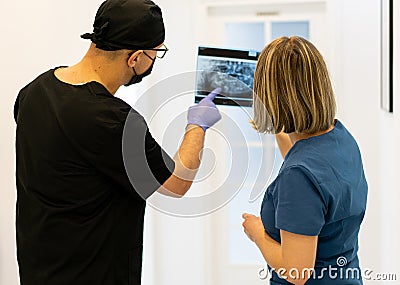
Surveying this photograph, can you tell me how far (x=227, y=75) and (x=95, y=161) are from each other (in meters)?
0.58

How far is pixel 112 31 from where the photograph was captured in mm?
1475

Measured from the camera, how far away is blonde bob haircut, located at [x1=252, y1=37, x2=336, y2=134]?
134 cm

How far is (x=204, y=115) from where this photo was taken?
162 centimetres

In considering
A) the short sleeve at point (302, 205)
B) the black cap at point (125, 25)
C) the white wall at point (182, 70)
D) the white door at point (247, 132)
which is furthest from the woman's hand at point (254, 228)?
the white door at point (247, 132)

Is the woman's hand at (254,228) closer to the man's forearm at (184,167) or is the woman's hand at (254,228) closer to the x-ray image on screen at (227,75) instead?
the man's forearm at (184,167)

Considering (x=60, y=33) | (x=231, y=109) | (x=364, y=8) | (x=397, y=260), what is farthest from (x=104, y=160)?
(x=364, y=8)

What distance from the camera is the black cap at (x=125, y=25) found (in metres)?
1.48

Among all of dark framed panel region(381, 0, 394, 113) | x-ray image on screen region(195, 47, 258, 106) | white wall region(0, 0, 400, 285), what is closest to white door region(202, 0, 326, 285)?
white wall region(0, 0, 400, 285)

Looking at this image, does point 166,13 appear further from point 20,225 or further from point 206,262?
point 20,225

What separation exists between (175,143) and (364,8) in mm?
1115

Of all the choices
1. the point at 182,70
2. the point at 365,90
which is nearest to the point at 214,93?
the point at 182,70

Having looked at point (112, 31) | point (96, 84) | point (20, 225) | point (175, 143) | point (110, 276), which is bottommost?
point (110, 276)

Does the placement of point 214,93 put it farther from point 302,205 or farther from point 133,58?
point 302,205

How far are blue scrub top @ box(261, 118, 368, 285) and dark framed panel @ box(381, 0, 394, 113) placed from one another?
1000 mm
